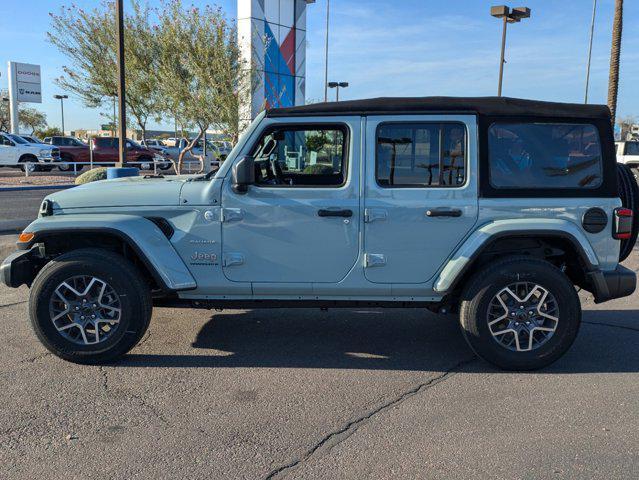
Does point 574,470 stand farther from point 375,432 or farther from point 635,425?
point 375,432

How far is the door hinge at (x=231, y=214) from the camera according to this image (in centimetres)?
436

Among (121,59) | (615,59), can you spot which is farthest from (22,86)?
(615,59)

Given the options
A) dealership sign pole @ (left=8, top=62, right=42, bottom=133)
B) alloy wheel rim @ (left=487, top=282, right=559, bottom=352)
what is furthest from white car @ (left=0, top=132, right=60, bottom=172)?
alloy wheel rim @ (left=487, top=282, right=559, bottom=352)

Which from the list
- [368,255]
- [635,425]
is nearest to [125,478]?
[368,255]

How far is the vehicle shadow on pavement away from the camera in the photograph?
4.56 m

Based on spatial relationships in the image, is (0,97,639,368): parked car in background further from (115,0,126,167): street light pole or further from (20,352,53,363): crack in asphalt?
(115,0,126,167): street light pole

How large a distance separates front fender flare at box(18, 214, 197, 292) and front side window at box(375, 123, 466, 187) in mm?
1645

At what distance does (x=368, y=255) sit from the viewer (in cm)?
437

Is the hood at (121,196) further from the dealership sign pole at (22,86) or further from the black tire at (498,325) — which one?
the dealership sign pole at (22,86)

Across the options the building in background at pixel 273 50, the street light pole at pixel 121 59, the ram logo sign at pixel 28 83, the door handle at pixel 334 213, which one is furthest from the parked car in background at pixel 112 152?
the door handle at pixel 334 213

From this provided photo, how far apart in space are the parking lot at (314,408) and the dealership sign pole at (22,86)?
42359 mm

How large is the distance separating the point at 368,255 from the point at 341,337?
114cm

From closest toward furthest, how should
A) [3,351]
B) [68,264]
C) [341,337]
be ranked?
[68,264]
[3,351]
[341,337]

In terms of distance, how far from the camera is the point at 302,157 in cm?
482
